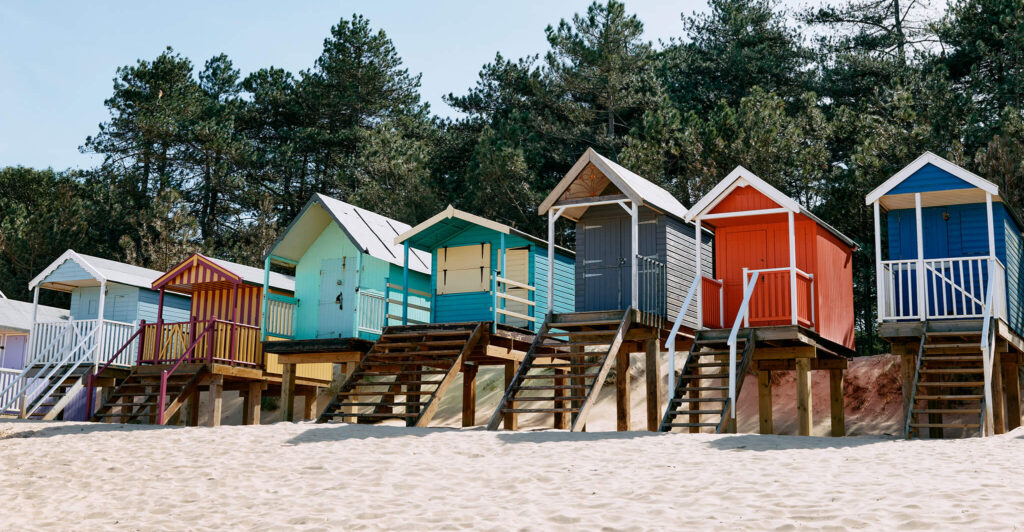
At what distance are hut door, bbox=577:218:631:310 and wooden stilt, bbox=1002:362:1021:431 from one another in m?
7.65

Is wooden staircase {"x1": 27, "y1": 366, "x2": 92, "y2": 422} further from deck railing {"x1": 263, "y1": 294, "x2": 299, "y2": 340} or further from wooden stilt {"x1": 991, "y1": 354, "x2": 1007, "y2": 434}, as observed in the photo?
wooden stilt {"x1": 991, "y1": 354, "x2": 1007, "y2": 434}

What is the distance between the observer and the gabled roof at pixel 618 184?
1984 cm

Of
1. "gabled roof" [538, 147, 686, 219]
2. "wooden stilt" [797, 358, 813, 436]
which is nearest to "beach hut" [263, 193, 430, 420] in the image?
"gabled roof" [538, 147, 686, 219]

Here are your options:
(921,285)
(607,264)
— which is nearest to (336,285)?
(607,264)

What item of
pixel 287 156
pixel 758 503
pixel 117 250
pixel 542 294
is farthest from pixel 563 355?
pixel 117 250

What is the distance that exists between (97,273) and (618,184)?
14.9 meters

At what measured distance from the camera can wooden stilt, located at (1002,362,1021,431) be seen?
20328mm

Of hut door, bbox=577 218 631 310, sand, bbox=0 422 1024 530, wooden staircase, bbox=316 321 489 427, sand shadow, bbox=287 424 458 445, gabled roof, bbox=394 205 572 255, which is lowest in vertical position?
sand, bbox=0 422 1024 530

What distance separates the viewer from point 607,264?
21562 mm

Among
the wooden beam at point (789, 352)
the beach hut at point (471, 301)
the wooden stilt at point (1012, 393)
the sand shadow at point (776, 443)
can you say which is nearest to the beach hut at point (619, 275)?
the beach hut at point (471, 301)

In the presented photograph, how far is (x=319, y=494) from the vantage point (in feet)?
40.9

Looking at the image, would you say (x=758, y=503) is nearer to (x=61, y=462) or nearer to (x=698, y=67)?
(x=61, y=462)

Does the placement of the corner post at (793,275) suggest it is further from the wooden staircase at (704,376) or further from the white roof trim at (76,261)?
the white roof trim at (76,261)

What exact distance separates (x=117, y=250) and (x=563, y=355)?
3151 centimetres
